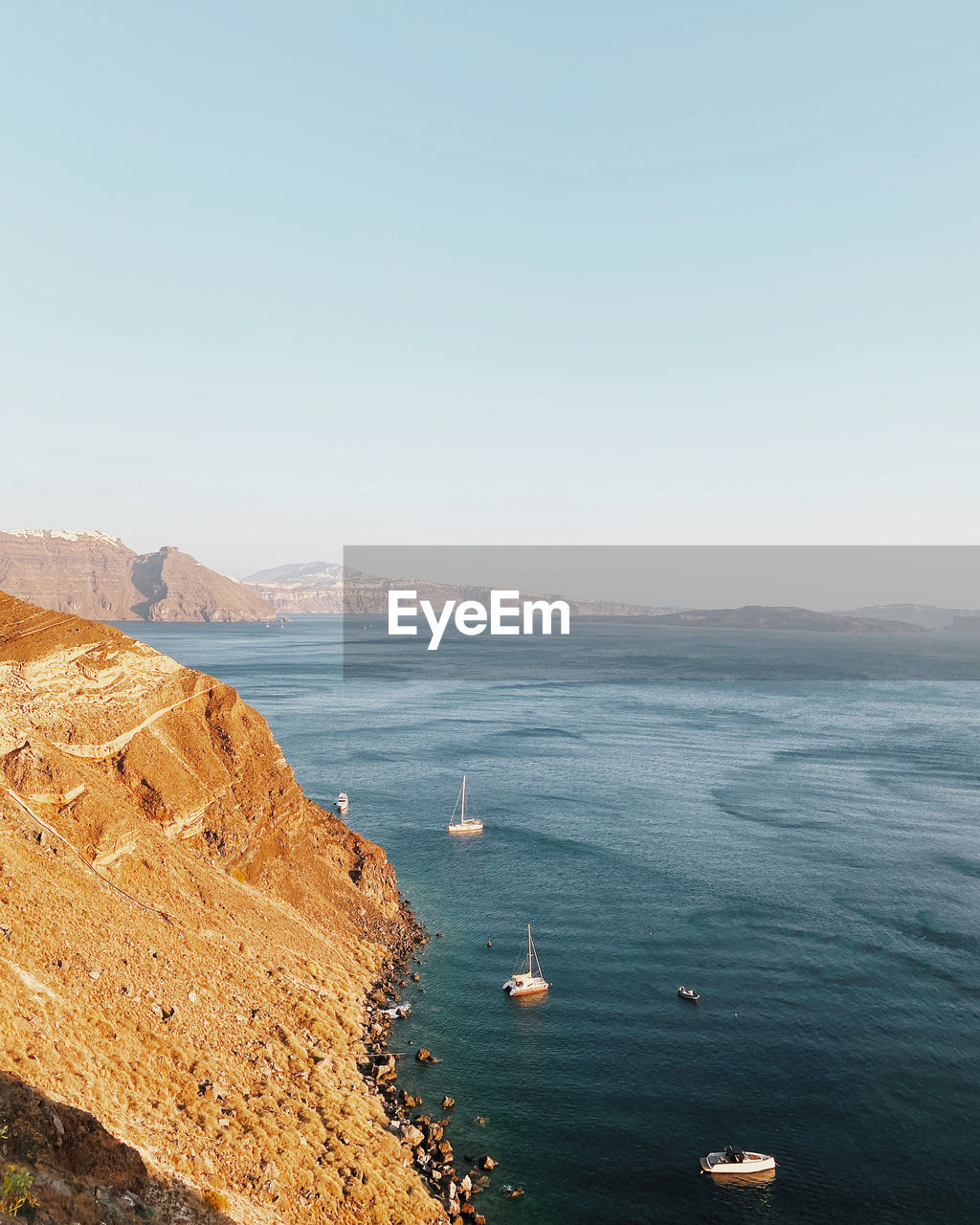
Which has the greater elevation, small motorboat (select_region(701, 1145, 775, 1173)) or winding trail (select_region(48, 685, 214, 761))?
winding trail (select_region(48, 685, 214, 761))

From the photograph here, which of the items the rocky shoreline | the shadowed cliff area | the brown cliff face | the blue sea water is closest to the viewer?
the shadowed cliff area

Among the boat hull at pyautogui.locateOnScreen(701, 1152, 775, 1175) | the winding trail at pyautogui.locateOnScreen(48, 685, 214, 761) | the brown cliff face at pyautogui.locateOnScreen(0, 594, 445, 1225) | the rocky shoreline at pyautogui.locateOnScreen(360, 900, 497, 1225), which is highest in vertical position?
the winding trail at pyautogui.locateOnScreen(48, 685, 214, 761)

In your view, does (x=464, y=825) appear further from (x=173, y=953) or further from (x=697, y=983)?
(x=173, y=953)

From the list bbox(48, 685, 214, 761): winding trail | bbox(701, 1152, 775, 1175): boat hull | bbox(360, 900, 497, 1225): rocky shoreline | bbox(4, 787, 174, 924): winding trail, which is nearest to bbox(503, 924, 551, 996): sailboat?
bbox(360, 900, 497, 1225): rocky shoreline

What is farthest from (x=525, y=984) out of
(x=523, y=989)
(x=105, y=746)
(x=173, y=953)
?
(x=105, y=746)

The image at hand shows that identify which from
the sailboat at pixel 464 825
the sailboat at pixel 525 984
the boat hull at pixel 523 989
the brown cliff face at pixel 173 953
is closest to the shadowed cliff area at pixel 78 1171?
the brown cliff face at pixel 173 953

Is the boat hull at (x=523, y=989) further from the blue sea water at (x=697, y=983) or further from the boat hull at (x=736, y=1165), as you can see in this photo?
the boat hull at (x=736, y=1165)

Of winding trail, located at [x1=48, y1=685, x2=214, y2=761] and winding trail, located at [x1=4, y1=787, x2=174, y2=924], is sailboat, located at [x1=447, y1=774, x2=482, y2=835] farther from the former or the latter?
winding trail, located at [x1=4, y1=787, x2=174, y2=924]
